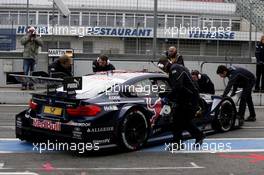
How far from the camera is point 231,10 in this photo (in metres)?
23.7

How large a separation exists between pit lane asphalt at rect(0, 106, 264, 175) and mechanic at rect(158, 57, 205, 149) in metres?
0.50

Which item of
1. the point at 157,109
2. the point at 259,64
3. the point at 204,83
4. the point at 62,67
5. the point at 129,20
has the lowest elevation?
A: the point at 157,109

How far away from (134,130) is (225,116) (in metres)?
2.84

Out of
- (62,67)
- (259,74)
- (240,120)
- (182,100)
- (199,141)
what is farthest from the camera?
(259,74)

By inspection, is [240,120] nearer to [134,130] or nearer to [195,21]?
[134,130]

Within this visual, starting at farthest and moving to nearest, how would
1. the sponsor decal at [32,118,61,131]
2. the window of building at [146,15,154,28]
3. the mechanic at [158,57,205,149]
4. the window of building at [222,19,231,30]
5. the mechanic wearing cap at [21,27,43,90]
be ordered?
1. the window of building at [222,19,231,30]
2. the window of building at [146,15,154,28]
3. the mechanic wearing cap at [21,27,43,90]
4. the mechanic at [158,57,205,149]
5. the sponsor decal at [32,118,61,131]

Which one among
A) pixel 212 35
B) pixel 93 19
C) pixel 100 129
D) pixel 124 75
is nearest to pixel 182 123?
pixel 124 75

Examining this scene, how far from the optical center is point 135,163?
861cm

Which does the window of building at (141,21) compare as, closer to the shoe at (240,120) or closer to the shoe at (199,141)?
the shoe at (240,120)

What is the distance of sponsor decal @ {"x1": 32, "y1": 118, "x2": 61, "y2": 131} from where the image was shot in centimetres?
898

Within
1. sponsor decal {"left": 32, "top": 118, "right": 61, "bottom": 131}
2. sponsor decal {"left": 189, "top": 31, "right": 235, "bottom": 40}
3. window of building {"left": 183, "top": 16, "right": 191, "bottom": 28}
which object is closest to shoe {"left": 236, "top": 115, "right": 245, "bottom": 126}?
sponsor decal {"left": 32, "top": 118, "right": 61, "bottom": 131}

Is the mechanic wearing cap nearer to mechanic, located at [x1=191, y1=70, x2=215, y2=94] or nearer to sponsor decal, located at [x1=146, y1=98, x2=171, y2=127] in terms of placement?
mechanic, located at [x1=191, y1=70, x2=215, y2=94]

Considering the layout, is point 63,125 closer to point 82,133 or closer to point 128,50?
point 82,133

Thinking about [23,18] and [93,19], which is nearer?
[23,18]
